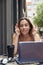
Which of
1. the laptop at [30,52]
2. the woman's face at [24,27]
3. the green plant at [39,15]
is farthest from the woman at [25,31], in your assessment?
the green plant at [39,15]

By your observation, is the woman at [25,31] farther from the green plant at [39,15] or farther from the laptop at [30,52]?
the green plant at [39,15]

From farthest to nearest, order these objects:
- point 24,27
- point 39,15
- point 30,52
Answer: point 39,15 < point 24,27 < point 30,52

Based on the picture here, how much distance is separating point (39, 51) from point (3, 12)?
77.3 inches

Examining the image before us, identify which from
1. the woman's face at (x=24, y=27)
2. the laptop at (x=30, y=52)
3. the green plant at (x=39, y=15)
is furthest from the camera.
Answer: the green plant at (x=39, y=15)

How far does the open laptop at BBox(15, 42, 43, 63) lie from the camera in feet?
5.26

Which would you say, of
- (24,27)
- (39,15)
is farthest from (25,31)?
(39,15)

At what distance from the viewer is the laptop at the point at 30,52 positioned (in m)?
1.60

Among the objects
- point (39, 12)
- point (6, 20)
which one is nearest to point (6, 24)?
point (6, 20)

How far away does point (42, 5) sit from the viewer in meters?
14.8

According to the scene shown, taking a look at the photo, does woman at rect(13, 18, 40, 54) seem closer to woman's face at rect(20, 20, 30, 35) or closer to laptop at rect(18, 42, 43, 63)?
woman's face at rect(20, 20, 30, 35)

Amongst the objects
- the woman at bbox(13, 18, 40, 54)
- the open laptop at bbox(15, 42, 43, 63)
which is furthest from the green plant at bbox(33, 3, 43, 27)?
the open laptop at bbox(15, 42, 43, 63)

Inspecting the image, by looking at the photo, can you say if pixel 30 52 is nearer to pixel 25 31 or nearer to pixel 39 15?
pixel 25 31

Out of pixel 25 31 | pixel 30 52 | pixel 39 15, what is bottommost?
pixel 30 52

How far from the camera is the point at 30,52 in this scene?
1.60m
